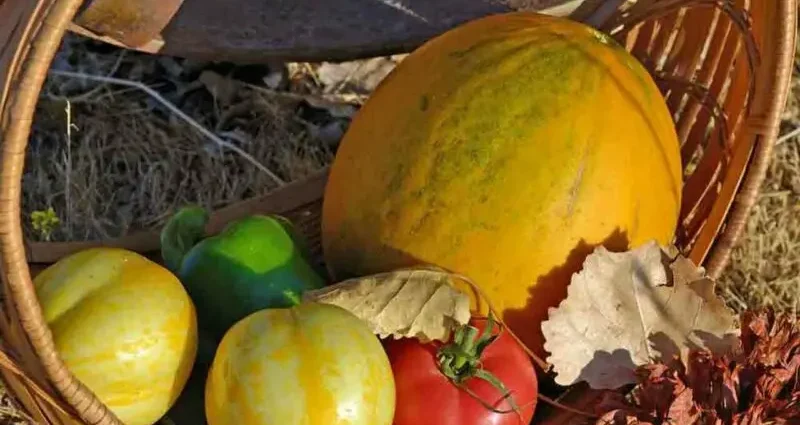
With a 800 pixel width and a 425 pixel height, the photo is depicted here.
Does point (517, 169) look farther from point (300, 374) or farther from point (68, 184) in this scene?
point (68, 184)

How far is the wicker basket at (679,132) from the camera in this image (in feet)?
3.01

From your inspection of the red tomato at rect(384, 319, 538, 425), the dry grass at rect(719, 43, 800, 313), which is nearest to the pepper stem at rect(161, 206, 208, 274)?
the red tomato at rect(384, 319, 538, 425)

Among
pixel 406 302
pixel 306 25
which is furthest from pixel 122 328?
pixel 306 25

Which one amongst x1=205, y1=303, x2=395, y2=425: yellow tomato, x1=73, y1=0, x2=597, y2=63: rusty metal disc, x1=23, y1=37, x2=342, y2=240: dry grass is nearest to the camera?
x1=205, y1=303, x2=395, y2=425: yellow tomato

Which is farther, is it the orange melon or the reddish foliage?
the orange melon

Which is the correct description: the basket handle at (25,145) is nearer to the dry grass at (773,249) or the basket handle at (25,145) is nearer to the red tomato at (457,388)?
the red tomato at (457,388)

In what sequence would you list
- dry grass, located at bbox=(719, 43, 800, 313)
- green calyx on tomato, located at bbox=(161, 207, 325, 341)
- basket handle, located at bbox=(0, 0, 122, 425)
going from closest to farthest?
1. basket handle, located at bbox=(0, 0, 122, 425)
2. green calyx on tomato, located at bbox=(161, 207, 325, 341)
3. dry grass, located at bbox=(719, 43, 800, 313)

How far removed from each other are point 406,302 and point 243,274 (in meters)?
0.22

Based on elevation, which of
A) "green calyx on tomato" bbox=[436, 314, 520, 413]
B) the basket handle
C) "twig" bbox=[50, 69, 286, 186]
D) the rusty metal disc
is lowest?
"twig" bbox=[50, 69, 286, 186]

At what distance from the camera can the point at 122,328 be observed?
1082 millimetres

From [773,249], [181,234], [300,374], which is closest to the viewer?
[300,374]

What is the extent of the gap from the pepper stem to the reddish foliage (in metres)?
0.55

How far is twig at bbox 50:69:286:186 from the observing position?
1.92m

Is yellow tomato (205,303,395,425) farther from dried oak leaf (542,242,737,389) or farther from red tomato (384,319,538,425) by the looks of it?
dried oak leaf (542,242,737,389)
